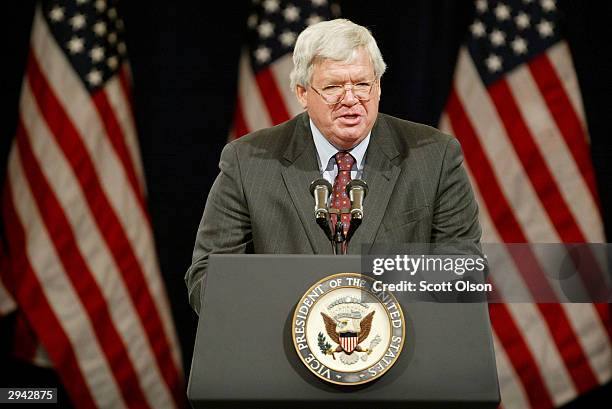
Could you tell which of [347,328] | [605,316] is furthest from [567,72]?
[347,328]

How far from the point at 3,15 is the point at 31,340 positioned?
1.54 metres

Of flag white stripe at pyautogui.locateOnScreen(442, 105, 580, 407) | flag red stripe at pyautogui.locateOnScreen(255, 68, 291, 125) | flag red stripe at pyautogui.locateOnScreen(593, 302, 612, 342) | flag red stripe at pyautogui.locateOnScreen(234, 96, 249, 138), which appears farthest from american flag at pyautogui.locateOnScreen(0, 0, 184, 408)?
flag red stripe at pyautogui.locateOnScreen(593, 302, 612, 342)

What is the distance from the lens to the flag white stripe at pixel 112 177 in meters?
3.85

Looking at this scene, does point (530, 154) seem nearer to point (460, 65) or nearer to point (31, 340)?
point (460, 65)

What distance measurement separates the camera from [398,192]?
221 cm

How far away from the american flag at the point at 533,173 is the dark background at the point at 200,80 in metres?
0.10

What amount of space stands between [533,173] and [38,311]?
2.37 meters

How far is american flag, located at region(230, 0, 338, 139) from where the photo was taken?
396 cm

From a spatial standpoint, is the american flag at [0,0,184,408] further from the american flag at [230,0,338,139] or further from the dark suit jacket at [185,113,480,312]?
the dark suit jacket at [185,113,480,312]

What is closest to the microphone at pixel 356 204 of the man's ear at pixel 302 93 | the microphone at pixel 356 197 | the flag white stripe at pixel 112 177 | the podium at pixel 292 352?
the microphone at pixel 356 197

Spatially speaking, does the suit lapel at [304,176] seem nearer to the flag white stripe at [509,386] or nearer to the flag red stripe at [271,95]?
the flag red stripe at [271,95]

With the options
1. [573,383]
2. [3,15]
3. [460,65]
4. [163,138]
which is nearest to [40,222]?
[163,138]

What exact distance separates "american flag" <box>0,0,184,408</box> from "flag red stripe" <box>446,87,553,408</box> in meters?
1.51

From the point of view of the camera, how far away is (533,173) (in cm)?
382
